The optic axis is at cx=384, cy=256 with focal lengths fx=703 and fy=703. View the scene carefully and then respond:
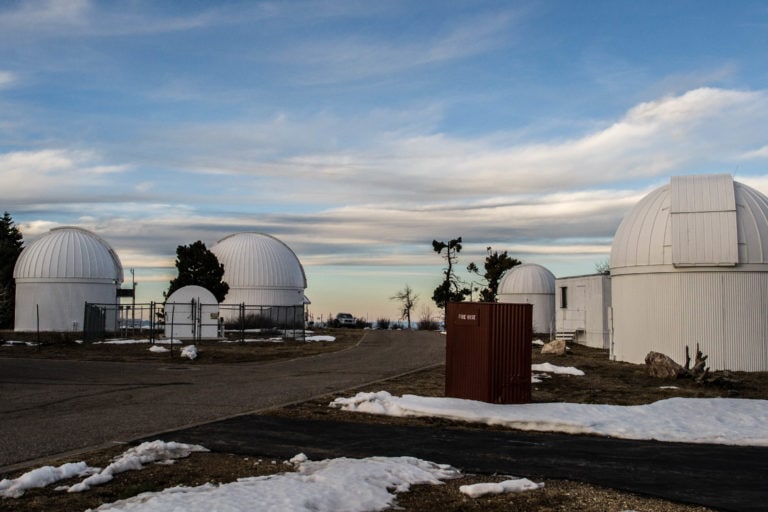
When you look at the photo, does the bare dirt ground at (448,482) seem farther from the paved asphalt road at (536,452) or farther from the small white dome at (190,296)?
the small white dome at (190,296)

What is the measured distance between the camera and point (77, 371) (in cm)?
2116

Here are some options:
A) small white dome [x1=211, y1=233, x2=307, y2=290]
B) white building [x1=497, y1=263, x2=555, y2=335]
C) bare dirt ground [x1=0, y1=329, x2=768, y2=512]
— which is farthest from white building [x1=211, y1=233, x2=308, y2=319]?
bare dirt ground [x1=0, y1=329, x2=768, y2=512]

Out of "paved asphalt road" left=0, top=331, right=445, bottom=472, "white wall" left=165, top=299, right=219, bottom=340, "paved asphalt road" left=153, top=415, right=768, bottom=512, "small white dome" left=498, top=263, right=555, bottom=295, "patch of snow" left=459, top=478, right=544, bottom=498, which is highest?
"small white dome" left=498, top=263, right=555, bottom=295

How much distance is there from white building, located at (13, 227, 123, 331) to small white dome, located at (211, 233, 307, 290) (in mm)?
8865

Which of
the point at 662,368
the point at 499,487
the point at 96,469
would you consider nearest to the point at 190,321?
the point at 662,368

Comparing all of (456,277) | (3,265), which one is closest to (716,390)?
(456,277)

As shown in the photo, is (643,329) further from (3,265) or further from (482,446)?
(3,265)

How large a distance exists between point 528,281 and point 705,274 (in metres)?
26.5

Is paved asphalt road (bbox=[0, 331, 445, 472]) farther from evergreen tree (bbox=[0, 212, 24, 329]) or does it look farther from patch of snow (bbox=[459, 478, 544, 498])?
evergreen tree (bbox=[0, 212, 24, 329])

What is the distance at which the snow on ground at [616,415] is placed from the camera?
11.2 m

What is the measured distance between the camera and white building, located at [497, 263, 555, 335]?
49.4 m

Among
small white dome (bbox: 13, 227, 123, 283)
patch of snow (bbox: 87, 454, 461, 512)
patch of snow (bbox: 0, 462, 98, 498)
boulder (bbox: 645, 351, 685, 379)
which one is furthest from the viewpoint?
small white dome (bbox: 13, 227, 123, 283)

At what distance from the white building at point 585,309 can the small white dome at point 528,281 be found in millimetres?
11024

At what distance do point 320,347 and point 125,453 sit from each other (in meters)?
24.3
